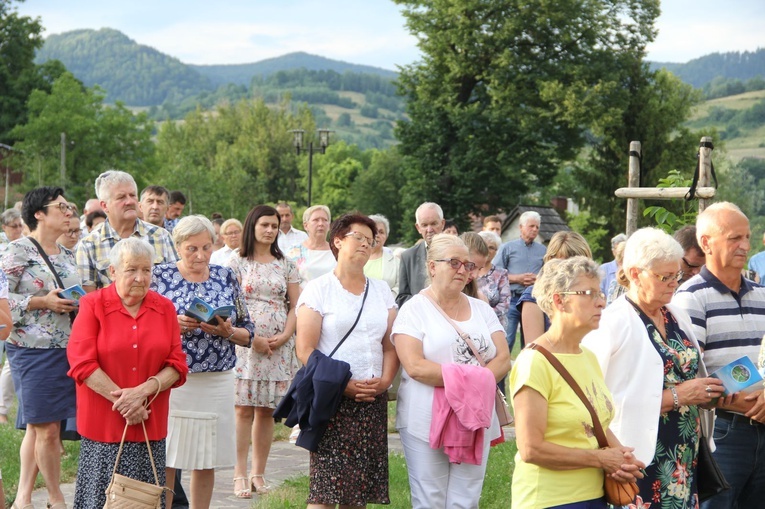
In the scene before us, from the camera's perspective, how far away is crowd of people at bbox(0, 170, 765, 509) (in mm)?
4305

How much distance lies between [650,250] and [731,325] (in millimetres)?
821

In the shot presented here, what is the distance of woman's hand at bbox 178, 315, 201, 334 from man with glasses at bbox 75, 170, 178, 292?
0.84 metres

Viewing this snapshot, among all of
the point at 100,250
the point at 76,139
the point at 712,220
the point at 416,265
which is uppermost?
the point at 76,139

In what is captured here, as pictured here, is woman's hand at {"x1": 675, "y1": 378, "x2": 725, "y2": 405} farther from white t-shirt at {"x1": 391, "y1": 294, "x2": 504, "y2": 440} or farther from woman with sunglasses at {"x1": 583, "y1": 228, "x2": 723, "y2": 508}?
white t-shirt at {"x1": 391, "y1": 294, "x2": 504, "y2": 440}

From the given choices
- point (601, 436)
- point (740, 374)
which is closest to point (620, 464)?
point (601, 436)

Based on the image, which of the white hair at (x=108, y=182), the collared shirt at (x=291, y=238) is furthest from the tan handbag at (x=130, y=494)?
the collared shirt at (x=291, y=238)

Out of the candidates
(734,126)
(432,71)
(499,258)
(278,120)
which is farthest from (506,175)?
(734,126)

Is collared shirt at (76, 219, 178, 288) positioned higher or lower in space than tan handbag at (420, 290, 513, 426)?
higher

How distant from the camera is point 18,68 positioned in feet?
200

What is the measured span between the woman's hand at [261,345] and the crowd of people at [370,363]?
0.09ft

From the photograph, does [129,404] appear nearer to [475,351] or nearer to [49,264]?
[49,264]

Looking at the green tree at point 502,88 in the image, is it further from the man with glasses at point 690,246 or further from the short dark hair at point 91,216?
the man with glasses at point 690,246

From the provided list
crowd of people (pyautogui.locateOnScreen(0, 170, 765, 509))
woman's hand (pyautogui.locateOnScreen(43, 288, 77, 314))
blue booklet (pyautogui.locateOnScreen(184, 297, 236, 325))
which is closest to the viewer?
crowd of people (pyautogui.locateOnScreen(0, 170, 765, 509))

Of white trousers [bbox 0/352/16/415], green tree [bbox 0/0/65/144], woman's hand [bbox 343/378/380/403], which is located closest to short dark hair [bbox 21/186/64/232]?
woman's hand [bbox 343/378/380/403]
